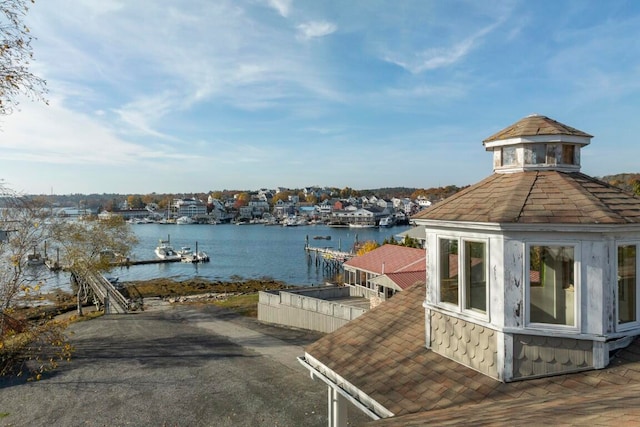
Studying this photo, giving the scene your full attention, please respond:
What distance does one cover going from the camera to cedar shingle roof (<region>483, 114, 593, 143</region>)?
614 centimetres

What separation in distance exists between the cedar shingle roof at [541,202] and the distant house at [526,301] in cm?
2

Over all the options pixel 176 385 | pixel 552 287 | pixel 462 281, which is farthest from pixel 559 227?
pixel 176 385

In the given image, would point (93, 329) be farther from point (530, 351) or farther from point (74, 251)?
point (530, 351)

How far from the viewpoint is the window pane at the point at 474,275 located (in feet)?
18.8

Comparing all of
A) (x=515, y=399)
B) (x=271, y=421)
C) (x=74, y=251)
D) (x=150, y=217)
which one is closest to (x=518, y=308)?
(x=515, y=399)

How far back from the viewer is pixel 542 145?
6281mm

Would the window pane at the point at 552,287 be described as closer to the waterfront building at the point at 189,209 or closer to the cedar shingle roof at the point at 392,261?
the cedar shingle roof at the point at 392,261

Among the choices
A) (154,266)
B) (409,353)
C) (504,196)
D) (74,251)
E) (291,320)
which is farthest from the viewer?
(154,266)

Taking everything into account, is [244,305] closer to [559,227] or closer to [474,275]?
[474,275]

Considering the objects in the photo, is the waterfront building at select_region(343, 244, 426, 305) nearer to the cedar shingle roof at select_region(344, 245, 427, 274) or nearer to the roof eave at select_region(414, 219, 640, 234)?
the cedar shingle roof at select_region(344, 245, 427, 274)

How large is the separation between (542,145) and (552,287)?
2.30 m

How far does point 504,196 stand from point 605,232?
1302 mm

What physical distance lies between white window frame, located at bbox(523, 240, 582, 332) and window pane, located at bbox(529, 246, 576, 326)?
61 millimetres

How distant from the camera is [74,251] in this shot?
27859 millimetres
